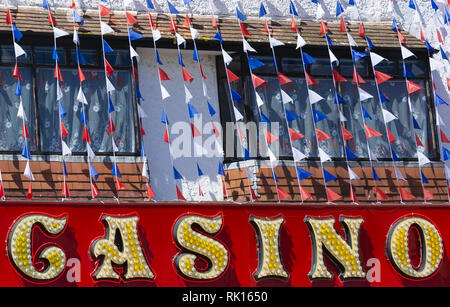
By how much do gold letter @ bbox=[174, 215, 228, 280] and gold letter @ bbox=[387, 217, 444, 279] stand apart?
2.33 metres

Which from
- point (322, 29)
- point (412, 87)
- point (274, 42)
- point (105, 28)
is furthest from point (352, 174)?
point (105, 28)

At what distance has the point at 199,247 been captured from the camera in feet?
50.5

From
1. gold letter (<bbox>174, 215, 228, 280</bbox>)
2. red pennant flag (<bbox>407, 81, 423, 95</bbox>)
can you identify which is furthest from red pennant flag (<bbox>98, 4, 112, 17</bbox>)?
red pennant flag (<bbox>407, 81, 423, 95</bbox>)

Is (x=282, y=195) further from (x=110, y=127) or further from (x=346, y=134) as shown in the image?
(x=110, y=127)

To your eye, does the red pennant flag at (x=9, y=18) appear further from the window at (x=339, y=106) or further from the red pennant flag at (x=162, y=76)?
the window at (x=339, y=106)

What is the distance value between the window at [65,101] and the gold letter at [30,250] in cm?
146

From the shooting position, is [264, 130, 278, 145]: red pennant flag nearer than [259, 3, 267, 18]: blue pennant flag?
Yes

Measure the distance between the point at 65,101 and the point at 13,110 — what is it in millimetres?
712

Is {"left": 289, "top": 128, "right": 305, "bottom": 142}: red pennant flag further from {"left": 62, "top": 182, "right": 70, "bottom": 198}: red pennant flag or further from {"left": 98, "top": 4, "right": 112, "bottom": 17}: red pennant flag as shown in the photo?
{"left": 62, "top": 182, "right": 70, "bottom": 198}: red pennant flag

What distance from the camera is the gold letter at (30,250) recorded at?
14.6 metres

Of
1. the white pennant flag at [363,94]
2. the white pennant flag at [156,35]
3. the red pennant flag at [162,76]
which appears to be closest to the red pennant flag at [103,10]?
the white pennant flag at [156,35]

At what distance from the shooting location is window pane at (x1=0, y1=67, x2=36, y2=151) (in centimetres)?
1596

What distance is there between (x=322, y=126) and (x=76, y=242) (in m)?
4.21

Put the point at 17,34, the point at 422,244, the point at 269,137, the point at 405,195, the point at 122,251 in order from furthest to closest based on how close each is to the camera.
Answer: the point at 405,195 → the point at 269,137 → the point at 422,244 → the point at 17,34 → the point at 122,251
